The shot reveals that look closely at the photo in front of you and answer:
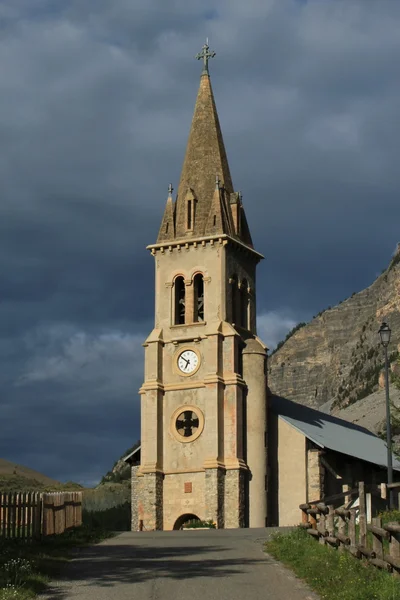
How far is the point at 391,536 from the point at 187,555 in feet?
27.4

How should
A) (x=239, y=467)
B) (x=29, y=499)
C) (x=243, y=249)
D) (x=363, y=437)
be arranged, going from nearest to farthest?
(x=29, y=499), (x=239, y=467), (x=243, y=249), (x=363, y=437)

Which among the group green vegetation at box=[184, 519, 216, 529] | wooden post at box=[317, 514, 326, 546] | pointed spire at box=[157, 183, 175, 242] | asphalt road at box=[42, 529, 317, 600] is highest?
pointed spire at box=[157, 183, 175, 242]

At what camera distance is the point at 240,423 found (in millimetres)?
54562

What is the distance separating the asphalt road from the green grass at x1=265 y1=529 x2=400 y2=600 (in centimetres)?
28

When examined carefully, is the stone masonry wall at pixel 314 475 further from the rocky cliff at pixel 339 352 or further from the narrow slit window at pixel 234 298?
the rocky cliff at pixel 339 352

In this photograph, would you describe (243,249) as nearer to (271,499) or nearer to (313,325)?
(271,499)

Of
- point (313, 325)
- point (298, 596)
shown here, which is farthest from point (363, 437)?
point (313, 325)

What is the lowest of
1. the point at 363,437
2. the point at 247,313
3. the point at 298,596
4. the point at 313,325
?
the point at 298,596

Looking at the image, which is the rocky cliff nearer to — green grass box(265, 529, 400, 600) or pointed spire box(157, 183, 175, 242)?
pointed spire box(157, 183, 175, 242)

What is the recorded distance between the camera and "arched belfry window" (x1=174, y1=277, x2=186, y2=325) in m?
58.2

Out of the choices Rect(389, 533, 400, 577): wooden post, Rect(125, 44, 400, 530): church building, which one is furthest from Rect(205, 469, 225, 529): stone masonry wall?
Rect(389, 533, 400, 577): wooden post

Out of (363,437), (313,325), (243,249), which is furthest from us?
(313,325)

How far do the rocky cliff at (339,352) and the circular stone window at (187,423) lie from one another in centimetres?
11031

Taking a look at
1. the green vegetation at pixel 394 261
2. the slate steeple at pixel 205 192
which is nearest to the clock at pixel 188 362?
the slate steeple at pixel 205 192
